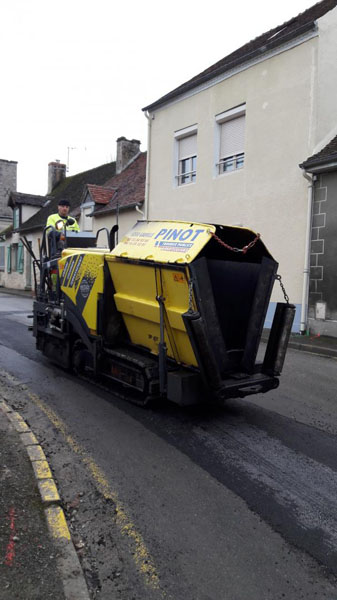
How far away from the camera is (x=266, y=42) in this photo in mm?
12336

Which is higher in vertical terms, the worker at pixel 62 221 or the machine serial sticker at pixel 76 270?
the worker at pixel 62 221

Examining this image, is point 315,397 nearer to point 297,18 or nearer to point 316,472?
point 316,472

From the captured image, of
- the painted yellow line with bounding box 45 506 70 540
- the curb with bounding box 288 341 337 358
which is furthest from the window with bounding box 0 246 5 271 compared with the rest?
the painted yellow line with bounding box 45 506 70 540

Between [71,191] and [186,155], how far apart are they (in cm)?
1502

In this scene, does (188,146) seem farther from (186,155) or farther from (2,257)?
(2,257)

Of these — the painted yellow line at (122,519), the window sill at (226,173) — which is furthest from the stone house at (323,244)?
the painted yellow line at (122,519)

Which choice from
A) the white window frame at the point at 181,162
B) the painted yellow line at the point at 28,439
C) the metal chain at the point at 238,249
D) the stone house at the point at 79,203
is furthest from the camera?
the stone house at the point at 79,203

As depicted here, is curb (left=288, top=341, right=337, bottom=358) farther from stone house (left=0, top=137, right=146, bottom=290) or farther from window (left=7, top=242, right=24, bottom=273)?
window (left=7, top=242, right=24, bottom=273)

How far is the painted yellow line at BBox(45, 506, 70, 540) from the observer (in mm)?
2748

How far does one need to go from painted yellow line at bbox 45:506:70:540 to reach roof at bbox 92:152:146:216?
1426cm

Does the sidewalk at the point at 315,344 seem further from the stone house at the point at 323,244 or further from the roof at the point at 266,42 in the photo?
the roof at the point at 266,42

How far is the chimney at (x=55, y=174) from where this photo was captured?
105 feet

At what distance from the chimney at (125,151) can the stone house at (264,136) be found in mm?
8279

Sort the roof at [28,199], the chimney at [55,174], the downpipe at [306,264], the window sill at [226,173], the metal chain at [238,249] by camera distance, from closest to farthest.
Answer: the metal chain at [238,249] < the downpipe at [306,264] < the window sill at [226,173] < the roof at [28,199] < the chimney at [55,174]
